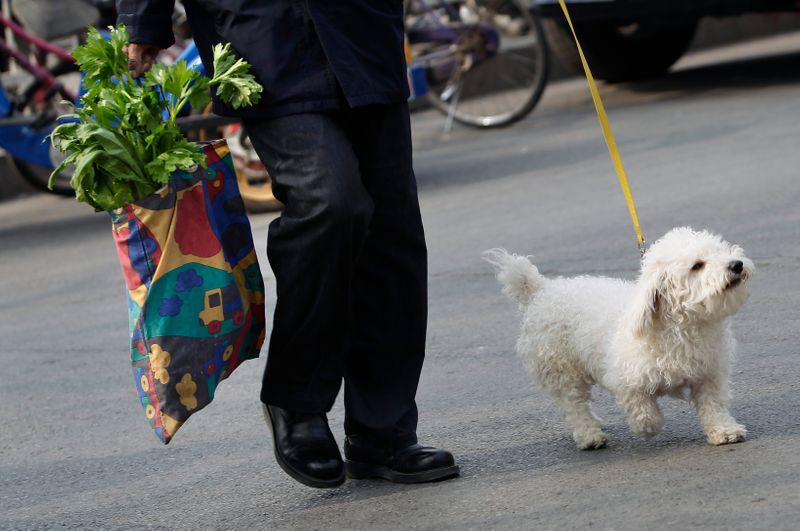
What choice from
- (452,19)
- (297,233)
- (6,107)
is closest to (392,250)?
(297,233)

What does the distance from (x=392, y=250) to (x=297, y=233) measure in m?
0.31

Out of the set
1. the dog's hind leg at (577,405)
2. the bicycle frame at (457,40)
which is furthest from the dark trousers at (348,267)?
the bicycle frame at (457,40)

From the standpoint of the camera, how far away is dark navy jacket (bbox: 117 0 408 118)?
11.1 feet

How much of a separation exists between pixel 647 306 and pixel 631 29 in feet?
27.1

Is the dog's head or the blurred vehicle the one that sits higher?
the dog's head

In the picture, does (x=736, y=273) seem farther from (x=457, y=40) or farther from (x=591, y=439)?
(x=457, y=40)

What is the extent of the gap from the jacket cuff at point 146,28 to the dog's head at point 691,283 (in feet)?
4.56

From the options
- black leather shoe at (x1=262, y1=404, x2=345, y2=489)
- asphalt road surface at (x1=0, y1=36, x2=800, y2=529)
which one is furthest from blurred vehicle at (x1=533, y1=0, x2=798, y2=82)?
black leather shoe at (x1=262, y1=404, x2=345, y2=489)

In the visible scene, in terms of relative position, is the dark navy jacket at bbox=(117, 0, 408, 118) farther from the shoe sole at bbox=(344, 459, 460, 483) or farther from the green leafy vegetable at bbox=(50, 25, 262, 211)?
the shoe sole at bbox=(344, 459, 460, 483)

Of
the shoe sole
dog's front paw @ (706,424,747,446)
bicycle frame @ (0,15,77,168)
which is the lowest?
bicycle frame @ (0,15,77,168)

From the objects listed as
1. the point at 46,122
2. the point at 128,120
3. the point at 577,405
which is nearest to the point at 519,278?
Answer: the point at 577,405

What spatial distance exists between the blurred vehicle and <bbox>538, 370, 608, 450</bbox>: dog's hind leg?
6.43 m

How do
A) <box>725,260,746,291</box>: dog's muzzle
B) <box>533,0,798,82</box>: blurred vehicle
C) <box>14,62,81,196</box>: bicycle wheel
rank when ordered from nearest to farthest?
<box>725,260,746,291</box>: dog's muzzle
<box>14,62,81,196</box>: bicycle wheel
<box>533,0,798,82</box>: blurred vehicle

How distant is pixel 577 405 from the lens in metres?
3.81
